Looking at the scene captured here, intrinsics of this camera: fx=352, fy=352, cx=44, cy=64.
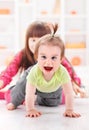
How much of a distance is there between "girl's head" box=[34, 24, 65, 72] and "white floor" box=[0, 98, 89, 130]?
20cm

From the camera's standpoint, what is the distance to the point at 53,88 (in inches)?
59.7

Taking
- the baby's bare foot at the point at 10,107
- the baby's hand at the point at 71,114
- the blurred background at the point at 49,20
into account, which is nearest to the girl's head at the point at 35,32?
the baby's bare foot at the point at 10,107

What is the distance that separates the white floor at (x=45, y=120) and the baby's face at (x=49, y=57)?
193 mm

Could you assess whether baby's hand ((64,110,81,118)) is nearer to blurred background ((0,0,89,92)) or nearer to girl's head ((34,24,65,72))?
girl's head ((34,24,65,72))

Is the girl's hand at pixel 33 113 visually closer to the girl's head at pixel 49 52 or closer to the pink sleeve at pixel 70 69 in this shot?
the girl's head at pixel 49 52

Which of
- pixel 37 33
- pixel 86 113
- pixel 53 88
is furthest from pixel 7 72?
pixel 86 113

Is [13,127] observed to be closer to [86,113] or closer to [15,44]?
[86,113]

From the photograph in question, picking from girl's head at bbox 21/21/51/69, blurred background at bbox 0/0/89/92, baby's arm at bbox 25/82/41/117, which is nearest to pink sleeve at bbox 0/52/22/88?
girl's head at bbox 21/21/51/69

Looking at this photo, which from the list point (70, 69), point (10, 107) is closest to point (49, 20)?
point (70, 69)

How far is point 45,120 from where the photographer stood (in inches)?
53.4

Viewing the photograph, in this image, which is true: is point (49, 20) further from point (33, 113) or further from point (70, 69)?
point (33, 113)

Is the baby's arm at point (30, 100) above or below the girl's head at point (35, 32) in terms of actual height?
below

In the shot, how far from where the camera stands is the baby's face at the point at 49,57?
1376mm

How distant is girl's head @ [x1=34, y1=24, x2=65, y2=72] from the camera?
138 centimetres
